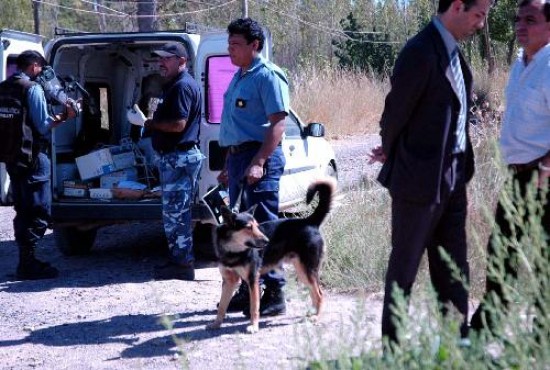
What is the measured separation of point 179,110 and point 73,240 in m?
2.45

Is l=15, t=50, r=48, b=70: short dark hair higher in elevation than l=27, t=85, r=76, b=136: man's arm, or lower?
higher

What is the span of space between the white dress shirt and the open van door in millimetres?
5116

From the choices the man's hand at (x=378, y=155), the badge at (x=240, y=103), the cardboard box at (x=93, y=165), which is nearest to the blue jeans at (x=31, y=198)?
the cardboard box at (x=93, y=165)

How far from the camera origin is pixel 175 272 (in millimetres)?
7250

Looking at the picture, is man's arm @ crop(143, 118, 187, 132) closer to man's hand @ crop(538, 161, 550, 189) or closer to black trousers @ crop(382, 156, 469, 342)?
black trousers @ crop(382, 156, 469, 342)

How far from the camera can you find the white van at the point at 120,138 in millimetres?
7578

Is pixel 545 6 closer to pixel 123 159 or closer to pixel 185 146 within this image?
pixel 185 146

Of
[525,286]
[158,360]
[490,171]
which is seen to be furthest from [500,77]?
[525,286]

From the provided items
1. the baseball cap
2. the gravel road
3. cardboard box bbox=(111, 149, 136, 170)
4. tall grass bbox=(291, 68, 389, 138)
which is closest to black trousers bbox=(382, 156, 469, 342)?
the gravel road

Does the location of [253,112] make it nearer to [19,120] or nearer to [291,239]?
[291,239]

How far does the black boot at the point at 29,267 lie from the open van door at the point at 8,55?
0.78 meters

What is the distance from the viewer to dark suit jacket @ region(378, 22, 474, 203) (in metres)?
4.00

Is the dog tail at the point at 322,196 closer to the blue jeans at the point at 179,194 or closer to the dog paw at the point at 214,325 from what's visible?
the dog paw at the point at 214,325

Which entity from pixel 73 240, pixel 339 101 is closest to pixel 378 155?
pixel 73 240
